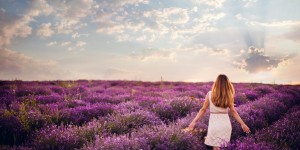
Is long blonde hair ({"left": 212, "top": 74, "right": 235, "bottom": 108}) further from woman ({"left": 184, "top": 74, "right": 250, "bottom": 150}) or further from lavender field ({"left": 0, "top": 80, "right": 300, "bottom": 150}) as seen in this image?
lavender field ({"left": 0, "top": 80, "right": 300, "bottom": 150})

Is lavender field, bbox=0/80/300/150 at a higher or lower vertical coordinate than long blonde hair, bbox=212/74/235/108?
lower

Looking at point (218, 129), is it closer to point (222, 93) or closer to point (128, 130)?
point (222, 93)

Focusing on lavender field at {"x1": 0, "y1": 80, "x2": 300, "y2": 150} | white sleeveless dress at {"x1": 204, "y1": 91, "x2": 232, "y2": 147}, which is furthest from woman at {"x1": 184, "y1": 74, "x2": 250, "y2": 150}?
lavender field at {"x1": 0, "y1": 80, "x2": 300, "y2": 150}

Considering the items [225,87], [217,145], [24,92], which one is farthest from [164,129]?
[24,92]

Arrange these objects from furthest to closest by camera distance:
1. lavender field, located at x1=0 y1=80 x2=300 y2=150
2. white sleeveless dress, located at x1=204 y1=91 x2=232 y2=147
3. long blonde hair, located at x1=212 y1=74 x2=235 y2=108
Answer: long blonde hair, located at x1=212 y1=74 x2=235 y2=108 → white sleeveless dress, located at x1=204 y1=91 x2=232 y2=147 → lavender field, located at x1=0 y1=80 x2=300 y2=150

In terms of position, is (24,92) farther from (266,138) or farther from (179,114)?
(266,138)

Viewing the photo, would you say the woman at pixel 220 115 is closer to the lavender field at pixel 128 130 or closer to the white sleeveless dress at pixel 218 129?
the white sleeveless dress at pixel 218 129

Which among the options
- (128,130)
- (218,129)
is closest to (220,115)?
(218,129)

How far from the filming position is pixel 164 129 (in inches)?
201

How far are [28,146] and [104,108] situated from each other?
3.00 meters

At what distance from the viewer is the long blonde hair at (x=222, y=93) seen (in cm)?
518

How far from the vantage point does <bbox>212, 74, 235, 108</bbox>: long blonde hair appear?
518cm

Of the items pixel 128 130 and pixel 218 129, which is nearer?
pixel 218 129

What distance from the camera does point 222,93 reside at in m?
5.20
